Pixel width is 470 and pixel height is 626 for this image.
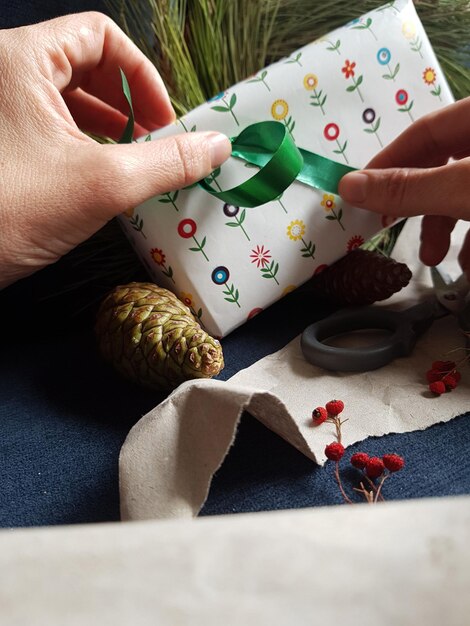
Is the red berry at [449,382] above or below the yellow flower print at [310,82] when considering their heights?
below

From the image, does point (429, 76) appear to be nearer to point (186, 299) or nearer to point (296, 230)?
point (296, 230)

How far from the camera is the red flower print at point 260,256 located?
601 mm

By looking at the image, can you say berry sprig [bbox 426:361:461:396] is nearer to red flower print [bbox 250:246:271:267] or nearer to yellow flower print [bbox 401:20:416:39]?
red flower print [bbox 250:246:271:267]

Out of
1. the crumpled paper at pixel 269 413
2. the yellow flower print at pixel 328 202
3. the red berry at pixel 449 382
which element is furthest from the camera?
the yellow flower print at pixel 328 202

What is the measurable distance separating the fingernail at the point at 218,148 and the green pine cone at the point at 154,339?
0.12 metres

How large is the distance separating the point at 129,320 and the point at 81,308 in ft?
0.57

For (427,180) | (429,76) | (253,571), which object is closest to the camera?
(253,571)

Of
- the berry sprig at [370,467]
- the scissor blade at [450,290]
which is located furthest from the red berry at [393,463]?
the scissor blade at [450,290]

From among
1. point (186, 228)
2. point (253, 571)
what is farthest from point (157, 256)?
point (253, 571)

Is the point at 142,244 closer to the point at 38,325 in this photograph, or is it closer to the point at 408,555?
the point at 38,325

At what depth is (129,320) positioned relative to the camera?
1.78 ft

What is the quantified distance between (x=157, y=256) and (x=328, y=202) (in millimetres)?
166

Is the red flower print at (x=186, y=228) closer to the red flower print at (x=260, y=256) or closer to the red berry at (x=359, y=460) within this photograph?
the red flower print at (x=260, y=256)

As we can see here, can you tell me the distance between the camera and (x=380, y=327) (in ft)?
1.94
